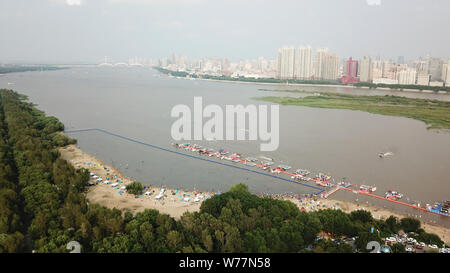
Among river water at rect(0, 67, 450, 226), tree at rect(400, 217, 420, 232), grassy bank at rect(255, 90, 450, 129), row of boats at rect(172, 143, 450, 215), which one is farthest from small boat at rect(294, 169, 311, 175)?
grassy bank at rect(255, 90, 450, 129)

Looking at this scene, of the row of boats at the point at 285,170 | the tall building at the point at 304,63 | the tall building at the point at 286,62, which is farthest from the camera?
the tall building at the point at 286,62

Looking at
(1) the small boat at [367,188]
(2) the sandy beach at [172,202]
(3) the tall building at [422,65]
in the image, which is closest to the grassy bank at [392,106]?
(1) the small boat at [367,188]

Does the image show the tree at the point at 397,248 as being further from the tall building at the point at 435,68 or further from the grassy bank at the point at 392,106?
the tall building at the point at 435,68

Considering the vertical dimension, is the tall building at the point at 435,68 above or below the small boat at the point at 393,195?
above
